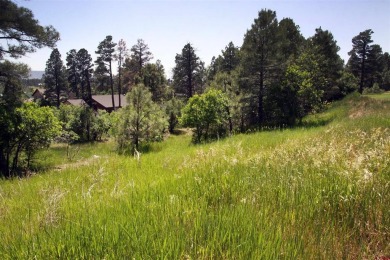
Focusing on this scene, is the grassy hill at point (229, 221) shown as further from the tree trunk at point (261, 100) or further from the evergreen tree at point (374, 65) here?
the evergreen tree at point (374, 65)

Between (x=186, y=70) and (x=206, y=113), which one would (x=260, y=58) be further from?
(x=186, y=70)

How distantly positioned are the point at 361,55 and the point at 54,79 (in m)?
69.9

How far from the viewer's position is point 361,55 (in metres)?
56.4

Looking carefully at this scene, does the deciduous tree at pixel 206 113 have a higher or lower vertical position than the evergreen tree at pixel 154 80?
lower

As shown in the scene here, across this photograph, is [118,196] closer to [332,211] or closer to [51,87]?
[332,211]

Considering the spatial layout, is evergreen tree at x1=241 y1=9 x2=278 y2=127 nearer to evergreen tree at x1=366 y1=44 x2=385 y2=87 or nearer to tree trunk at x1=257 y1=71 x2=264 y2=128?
tree trunk at x1=257 y1=71 x2=264 y2=128

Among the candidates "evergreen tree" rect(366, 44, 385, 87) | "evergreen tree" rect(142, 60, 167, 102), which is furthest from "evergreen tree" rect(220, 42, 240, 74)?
"evergreen tree" rect(366, 44, 385, 87)

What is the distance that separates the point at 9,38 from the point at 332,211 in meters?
18.7

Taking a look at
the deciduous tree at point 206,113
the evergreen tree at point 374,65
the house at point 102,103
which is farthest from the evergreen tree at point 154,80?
the evergreen tree at point 374,65

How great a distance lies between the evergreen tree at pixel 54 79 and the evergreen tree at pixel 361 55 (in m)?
66.9

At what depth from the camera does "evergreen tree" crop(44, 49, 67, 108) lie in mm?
52750

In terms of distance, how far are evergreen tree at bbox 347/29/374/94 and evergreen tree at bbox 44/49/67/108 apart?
2634 inches

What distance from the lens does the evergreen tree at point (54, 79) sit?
5275 centimetres

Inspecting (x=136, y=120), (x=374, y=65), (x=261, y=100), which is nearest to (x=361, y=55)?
(x=374, y=65)
